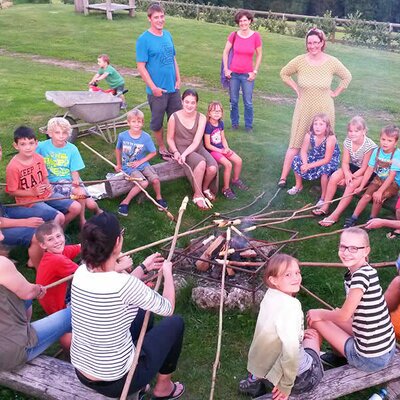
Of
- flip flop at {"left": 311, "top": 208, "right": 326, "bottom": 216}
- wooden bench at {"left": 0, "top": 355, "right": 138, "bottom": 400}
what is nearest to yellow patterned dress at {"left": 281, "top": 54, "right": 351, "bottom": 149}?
flip flop at {"left": 311, "top": 208, "right": 326, "bottom": 216}

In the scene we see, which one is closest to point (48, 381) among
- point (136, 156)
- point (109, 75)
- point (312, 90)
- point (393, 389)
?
point (393, 389)

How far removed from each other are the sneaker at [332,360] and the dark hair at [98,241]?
196 centimetres

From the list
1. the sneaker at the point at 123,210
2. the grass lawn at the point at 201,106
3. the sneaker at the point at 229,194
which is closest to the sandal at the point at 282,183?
the grass lawn at the point at 201,106

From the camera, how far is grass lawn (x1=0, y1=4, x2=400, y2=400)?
428 cm

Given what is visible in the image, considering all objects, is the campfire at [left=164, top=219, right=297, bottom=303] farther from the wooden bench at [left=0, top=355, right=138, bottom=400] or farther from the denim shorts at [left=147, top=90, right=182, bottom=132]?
the denim shorts at [left=147, top=90, right=182, bottom=132]

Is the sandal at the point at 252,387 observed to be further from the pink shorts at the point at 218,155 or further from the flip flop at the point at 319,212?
the pink shorts at the point at 218,155

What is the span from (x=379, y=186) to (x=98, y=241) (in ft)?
13.4

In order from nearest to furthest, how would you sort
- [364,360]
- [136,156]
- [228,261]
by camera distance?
[364,360] → [228,261] → [136,156]

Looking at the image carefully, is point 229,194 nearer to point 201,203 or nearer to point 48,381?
point 201,203

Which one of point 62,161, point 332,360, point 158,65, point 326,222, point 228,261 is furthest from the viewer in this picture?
point 158,65

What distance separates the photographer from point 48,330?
11.6ft

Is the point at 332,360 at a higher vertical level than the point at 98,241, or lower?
lower

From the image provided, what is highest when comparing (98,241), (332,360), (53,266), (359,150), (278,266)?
(98,241)

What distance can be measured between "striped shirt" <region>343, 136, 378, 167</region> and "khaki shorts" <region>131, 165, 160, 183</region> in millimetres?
2441
